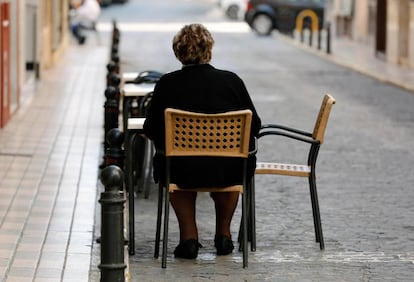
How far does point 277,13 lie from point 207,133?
125 ft

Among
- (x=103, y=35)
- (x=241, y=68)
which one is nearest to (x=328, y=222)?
(x=241, y=68)

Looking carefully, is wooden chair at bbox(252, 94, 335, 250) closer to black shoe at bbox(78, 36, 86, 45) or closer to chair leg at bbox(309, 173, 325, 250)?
chair leg at bbox(309, 173, 325, 250)

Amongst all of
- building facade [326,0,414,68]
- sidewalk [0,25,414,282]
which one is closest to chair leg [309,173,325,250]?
sidewalk [0,25,414,282]

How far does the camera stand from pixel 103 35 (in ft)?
138

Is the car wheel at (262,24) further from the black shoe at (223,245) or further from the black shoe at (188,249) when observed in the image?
the black shoe at (188,249)

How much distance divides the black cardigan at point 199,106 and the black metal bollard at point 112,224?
79.5 inches

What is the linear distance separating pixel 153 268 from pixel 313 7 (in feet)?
126

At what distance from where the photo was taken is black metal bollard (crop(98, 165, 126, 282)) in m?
6.44

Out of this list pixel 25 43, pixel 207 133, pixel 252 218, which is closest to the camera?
pixel 207 133

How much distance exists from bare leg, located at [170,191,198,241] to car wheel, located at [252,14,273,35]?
121ft

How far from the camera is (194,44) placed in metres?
8.72

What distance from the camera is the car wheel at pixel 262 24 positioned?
1799 inches

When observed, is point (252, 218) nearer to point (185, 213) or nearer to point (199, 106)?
point (185, 213)

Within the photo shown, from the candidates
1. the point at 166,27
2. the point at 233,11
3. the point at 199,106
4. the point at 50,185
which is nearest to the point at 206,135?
the point at 199,106
